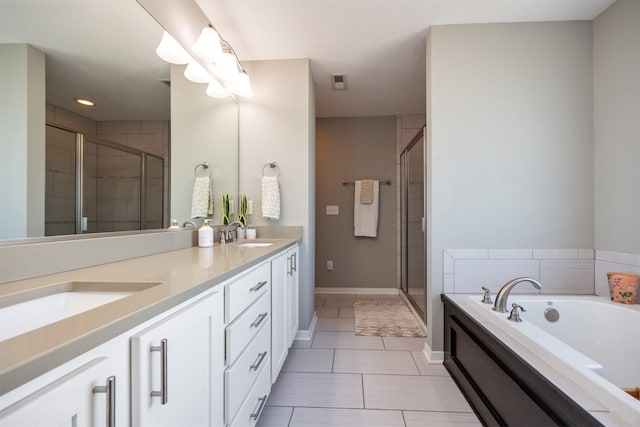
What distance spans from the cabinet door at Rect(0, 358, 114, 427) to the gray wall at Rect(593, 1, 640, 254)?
8.21 feet

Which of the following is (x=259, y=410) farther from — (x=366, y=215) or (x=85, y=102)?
(x=366, y=215)

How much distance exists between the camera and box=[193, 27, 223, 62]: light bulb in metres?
1.87

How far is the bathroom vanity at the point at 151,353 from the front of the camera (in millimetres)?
402

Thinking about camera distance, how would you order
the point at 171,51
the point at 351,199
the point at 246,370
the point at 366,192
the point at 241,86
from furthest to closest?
the point at 351,199 < the point at 366,192 < the point at 241,86 < the point at 171,51 < the point at 246,370

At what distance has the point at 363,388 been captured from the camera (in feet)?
5.84

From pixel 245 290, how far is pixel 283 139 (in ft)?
5.38

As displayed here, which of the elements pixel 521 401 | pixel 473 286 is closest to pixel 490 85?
pixel 473 286

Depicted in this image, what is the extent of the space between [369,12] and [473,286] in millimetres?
1975

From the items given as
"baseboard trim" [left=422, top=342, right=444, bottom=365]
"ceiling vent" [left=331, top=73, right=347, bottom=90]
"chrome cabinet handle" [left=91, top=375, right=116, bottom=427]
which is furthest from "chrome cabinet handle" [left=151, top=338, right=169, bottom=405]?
"ceiling vent" [left=331, top=73, right=347, bottom=90]

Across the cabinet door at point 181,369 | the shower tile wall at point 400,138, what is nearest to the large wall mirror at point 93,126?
the cabinet door at point 181,369

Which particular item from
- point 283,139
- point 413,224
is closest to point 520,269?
point 413,224

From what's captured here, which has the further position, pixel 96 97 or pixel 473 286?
→ pixel 473 286

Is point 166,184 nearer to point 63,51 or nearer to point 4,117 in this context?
point 63,51

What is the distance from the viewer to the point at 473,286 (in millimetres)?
2080
